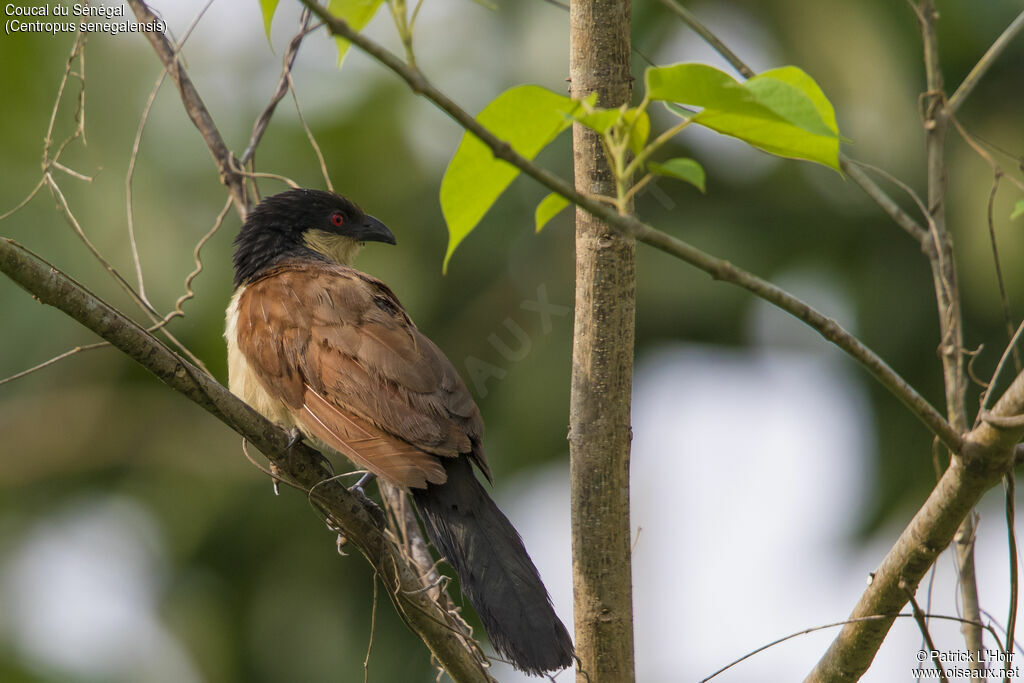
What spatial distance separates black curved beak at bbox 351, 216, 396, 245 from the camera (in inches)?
156

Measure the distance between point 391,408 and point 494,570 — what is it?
58cm

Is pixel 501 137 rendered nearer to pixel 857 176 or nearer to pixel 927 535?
pixel 927 535

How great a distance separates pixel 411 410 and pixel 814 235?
6.67 m

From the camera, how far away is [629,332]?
87.2 inches

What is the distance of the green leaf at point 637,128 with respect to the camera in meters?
1.26

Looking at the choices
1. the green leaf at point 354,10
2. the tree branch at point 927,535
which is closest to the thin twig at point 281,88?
the green leaf at point 354,10

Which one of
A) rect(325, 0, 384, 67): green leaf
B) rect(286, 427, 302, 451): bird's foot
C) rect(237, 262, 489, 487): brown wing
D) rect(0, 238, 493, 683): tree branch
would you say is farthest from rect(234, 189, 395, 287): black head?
rect(325, 0, 384, 67): green leaf

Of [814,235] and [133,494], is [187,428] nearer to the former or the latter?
[133,494]

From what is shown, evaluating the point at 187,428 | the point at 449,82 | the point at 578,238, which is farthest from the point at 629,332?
the point at 187,428

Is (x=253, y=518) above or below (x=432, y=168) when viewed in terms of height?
below

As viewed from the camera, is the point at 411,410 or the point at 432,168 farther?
the point at 432,168

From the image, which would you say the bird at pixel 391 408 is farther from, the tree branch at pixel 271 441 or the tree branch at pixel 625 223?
Result: the tree branch at pixel 625 223

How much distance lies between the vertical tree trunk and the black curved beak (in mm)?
1852

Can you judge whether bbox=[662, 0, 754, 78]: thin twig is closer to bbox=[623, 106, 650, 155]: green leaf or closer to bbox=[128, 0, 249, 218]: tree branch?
bbox=[623, 106, 650, 155]: green leaf
